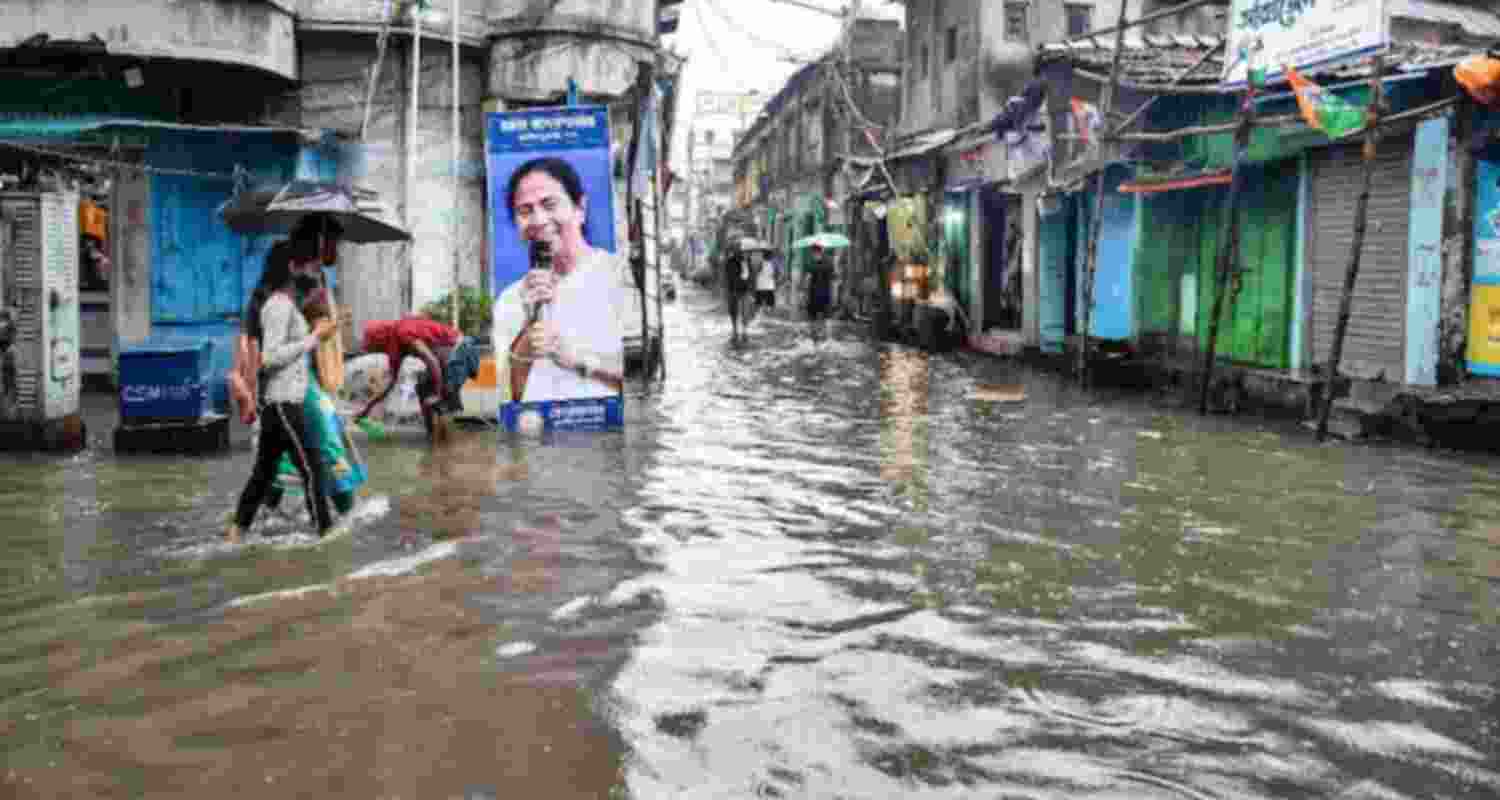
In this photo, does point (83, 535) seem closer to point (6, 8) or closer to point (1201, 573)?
point (1201, 573)

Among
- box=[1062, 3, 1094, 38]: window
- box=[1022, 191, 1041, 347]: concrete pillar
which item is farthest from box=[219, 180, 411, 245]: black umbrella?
box=[1062, 3, 1094, 38]: window

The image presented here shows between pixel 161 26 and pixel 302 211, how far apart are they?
A: 20.8ft

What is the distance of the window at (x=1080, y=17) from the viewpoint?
31.7m

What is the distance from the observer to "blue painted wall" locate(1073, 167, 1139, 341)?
790 inches

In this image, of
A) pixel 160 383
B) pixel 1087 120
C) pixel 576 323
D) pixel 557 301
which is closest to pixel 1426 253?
pixel 1087 120

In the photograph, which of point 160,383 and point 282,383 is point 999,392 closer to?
point 160,383

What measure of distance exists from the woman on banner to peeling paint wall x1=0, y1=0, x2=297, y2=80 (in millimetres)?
5669

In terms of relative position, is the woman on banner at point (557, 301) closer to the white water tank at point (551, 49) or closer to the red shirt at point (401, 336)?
the red shirt at point (401, 336)

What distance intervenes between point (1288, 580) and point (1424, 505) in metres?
3.10

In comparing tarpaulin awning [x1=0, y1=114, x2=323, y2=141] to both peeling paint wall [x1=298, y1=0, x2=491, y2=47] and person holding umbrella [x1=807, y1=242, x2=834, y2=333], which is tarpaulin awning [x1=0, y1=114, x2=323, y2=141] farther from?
person holding umbrella [x1=807, y1=242, x2=834, y2=333]

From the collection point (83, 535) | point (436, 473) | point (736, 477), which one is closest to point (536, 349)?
point (436, 473)

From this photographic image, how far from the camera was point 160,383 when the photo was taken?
1185 centimetres

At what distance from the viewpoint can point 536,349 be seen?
1286 centimetres

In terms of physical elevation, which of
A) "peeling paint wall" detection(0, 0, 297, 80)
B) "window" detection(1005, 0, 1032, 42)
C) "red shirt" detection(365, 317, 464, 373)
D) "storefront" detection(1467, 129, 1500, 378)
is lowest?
"red shirt" detection(365, 317, 464, 373)
